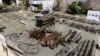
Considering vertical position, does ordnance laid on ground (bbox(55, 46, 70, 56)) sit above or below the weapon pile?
below

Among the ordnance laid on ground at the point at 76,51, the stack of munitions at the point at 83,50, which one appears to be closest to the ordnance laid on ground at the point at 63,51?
the stack of munitions at the point at 83,50

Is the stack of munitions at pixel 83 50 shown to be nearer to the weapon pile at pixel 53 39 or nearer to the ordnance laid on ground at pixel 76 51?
the ordnance laid on ground at pixel 76 51

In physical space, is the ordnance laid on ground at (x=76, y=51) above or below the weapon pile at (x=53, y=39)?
below

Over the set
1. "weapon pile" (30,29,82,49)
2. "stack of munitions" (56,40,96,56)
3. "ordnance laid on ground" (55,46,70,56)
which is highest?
"weapon pile" (30,29,82,49)

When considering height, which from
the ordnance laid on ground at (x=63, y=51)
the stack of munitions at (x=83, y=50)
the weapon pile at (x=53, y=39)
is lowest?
→ the ordnance laid on ground at (x=63, y=51)

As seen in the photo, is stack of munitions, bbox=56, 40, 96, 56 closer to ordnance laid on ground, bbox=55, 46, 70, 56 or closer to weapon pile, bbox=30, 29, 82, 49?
ordnance laid on ground, bbox=55, 46, 70, 56

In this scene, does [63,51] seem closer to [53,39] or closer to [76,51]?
[76,51]

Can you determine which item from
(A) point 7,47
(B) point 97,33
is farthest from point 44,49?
(B) point 97,33

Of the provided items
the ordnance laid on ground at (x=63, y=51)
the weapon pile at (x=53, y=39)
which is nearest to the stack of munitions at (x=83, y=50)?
the ordnance laid on ground at (x=63, y=51)

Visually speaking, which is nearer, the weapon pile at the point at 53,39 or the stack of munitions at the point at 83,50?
the stack of munitions at the point at 83,50

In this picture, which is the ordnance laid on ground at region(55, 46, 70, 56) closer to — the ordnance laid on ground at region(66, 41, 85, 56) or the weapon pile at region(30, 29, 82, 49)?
the ordnance laid on ground at region(66, 41, 85, 56)

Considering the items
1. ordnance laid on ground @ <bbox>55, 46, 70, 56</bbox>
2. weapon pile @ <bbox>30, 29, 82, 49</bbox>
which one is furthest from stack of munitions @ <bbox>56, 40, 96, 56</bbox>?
weapon pile @ <bbox>30, 29, 82, 49</bbox>

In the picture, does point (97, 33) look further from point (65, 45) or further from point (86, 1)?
point (86, 1)

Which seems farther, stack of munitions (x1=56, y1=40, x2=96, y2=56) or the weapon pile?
the weapon pile
